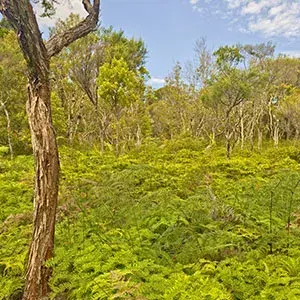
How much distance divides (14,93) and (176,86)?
1639cm

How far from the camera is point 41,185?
119 inches

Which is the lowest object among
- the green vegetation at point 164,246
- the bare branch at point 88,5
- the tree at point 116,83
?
the green vegetation at point 164,246

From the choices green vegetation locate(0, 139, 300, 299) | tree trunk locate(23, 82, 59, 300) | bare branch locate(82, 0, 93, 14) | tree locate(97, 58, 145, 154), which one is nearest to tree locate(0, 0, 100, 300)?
tree trunk locate(23, 82, 59, 300)

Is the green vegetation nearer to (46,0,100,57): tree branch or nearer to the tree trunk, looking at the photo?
the tree trunk

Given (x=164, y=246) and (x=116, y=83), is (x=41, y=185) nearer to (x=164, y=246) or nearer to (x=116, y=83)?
(x=164, y=246)

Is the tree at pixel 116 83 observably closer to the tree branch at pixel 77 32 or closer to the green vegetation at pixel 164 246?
the green vegetation at pixel 164 246

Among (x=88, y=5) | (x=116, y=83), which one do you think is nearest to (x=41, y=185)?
(x=88, y=5)

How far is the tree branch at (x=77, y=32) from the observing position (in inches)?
124

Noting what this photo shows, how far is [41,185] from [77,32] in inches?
64.0

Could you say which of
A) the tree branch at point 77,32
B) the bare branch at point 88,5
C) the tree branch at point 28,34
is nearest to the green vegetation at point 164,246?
the tree branch at point 28,34

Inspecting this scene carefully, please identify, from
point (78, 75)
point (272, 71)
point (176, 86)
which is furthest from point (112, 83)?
point (272, 71)

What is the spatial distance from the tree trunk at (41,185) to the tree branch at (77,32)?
0.40 m

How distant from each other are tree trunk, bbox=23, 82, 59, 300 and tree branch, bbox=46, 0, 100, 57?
398 mm

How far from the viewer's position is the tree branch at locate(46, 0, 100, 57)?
3.14 metres
